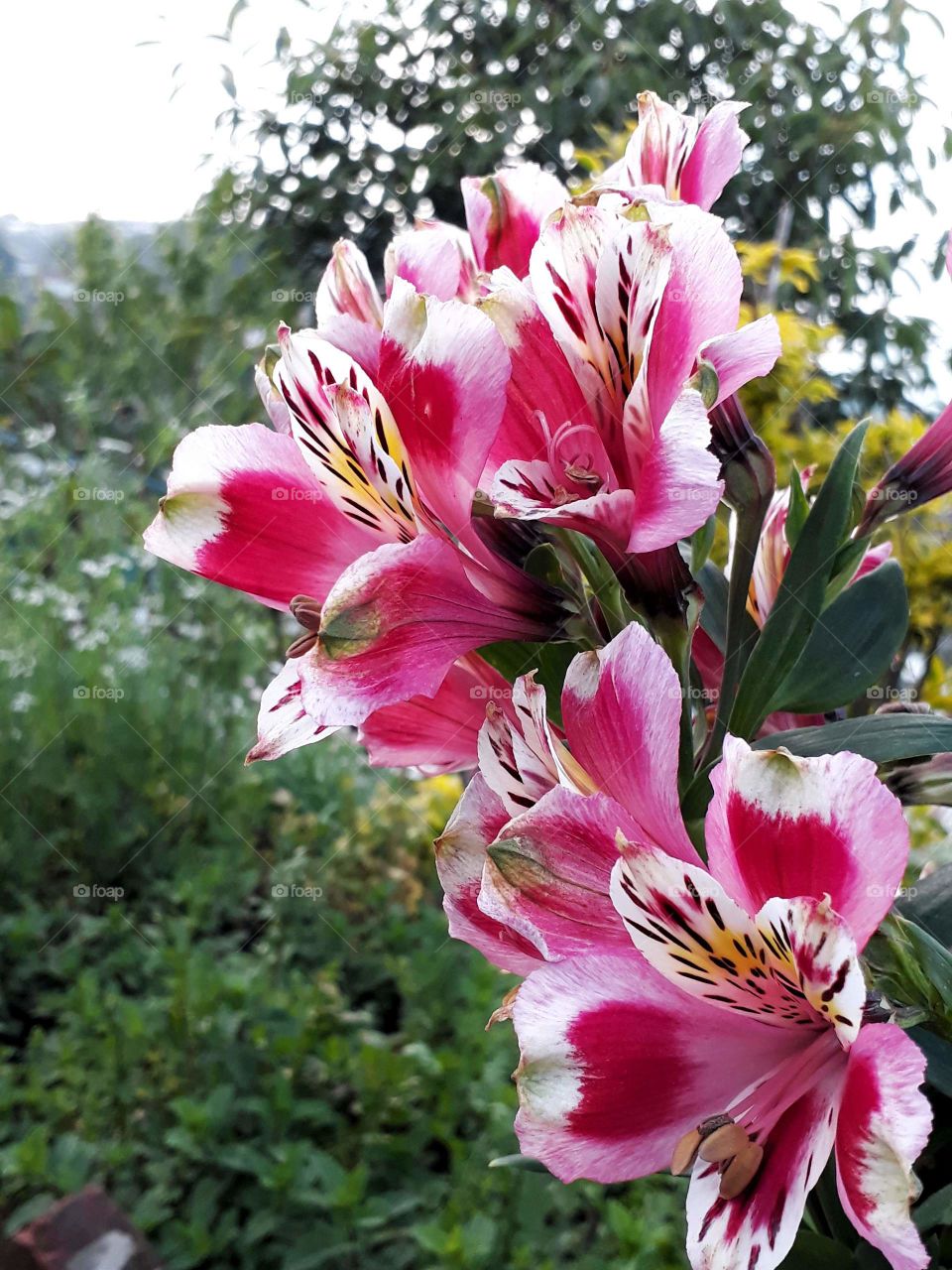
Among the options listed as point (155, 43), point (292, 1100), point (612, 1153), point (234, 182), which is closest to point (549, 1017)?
point (612, 1153)

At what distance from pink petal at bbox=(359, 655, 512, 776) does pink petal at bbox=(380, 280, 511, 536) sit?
94 millimetres

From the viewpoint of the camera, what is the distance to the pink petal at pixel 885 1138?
0.77 ft

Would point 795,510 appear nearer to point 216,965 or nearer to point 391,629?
point 391,629

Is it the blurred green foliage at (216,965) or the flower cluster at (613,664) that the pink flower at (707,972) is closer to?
the flower cluster at (613,664)

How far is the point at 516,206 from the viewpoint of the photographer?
15.8 inches

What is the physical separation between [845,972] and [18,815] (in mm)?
1852

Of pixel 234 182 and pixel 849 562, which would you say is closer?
pixel 849 562

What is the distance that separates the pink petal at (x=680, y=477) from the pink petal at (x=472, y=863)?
0.09m

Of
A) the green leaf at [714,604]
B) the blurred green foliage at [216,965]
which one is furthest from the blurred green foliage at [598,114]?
the green leaf at [714,604]

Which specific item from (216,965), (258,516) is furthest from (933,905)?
(216,965)

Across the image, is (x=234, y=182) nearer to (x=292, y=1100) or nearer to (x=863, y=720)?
(x=292, y=1100)

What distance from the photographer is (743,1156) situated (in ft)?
0.90

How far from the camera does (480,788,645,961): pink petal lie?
0.95 feet

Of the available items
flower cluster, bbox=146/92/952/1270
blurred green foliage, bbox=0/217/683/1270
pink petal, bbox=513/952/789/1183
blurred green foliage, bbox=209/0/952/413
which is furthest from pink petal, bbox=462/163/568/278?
blurred green foliage, bbox=209/0/952/413
